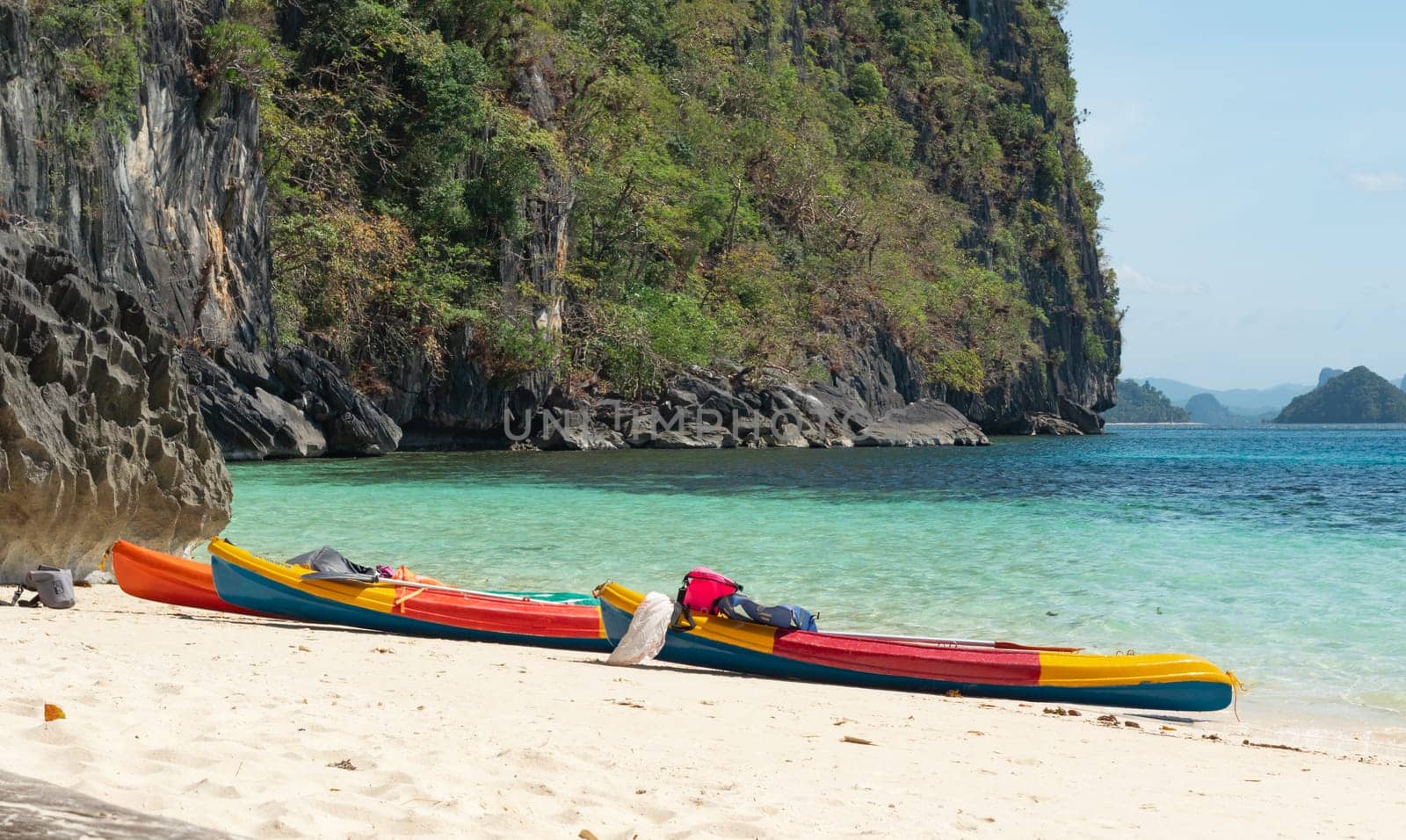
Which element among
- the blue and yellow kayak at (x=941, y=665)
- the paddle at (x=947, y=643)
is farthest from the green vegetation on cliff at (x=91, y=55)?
the paddle at (x=947, y=643)

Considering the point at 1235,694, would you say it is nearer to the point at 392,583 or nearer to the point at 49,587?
the point at 392,583

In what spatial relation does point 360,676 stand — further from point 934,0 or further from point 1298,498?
point 934,0

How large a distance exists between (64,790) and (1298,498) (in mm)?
21954

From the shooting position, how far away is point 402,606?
7293 millimetres

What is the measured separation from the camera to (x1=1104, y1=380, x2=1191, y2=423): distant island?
175 m

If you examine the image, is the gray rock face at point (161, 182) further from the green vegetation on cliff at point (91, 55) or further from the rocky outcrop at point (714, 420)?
the rocky outcrop at point (714, 420)

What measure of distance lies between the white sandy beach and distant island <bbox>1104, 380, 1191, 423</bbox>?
17602 centimetres

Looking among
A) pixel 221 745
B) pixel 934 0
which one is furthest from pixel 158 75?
pixel 934 0

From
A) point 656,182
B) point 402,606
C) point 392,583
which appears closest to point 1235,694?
point 402,606

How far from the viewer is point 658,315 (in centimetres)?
3366

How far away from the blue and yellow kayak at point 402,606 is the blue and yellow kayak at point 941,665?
396 millimetres

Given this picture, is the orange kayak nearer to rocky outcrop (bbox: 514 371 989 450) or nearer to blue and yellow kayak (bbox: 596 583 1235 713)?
blue and yellow kayak (bbox: 596 583 1235 713)

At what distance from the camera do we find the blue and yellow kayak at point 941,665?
6.04 m

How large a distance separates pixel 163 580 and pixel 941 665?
5212 mm
